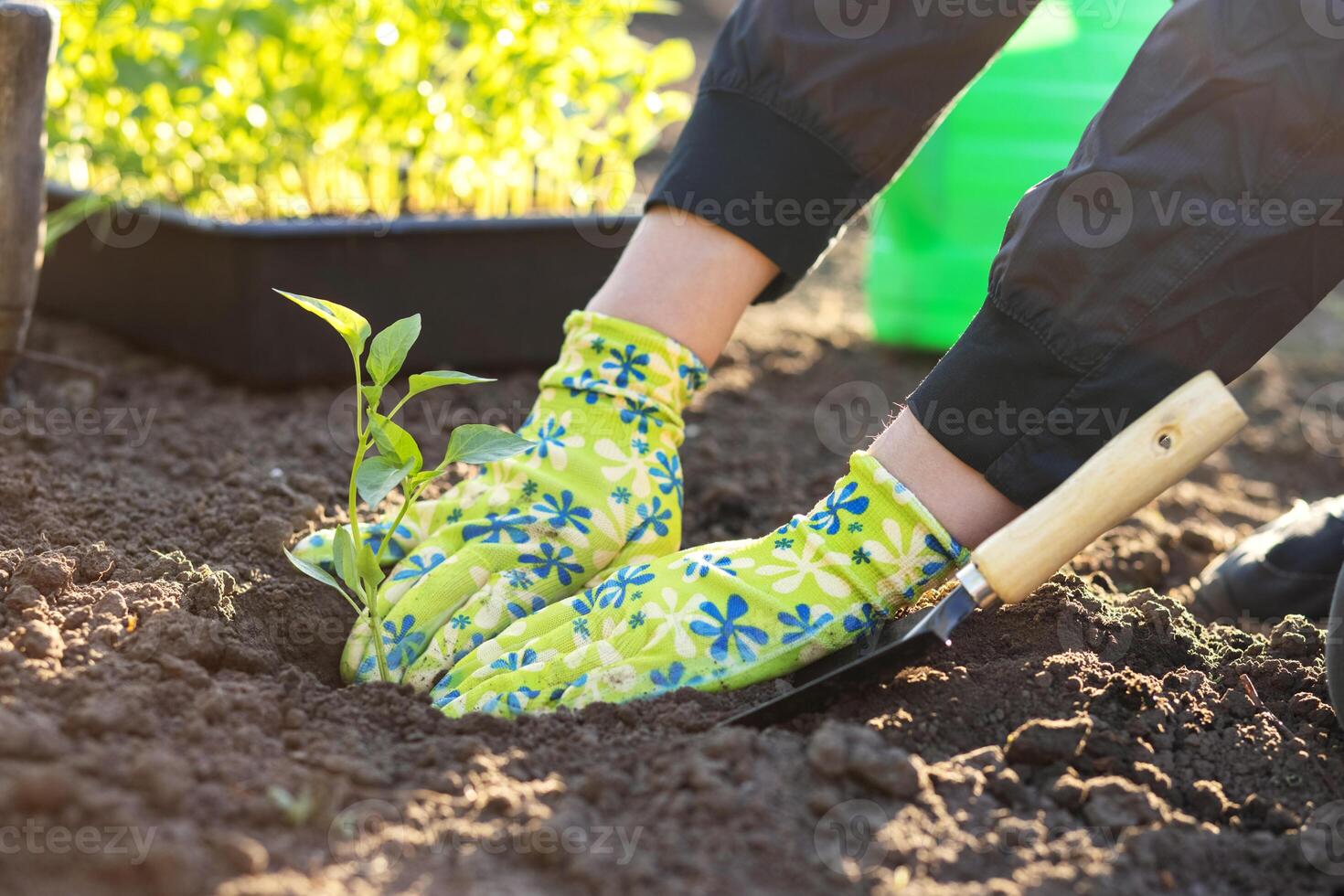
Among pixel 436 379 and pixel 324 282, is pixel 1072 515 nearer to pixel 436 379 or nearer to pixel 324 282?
pixel 436 379

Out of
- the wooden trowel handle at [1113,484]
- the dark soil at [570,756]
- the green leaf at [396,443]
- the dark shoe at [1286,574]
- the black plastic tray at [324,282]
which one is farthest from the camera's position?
the black plastic tray at [324,282]

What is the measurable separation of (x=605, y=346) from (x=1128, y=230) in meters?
0.57

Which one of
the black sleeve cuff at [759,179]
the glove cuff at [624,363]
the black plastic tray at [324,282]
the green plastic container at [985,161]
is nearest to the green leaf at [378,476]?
the glove cuff at [624,363]

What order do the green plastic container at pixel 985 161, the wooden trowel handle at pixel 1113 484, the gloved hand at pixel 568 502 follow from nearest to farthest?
1. the wooden trowel handle at pixel 1113 484
2. the gloved hand at pixel 568 502
3. the green plastic container at pixel 985 161

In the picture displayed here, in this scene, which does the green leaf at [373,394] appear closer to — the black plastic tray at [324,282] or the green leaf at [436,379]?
the green leaf at [436,379]

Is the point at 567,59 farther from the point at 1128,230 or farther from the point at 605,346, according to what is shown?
the point at 1128,230

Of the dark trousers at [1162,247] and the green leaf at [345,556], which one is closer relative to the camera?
the dark trousers at [1162,247]

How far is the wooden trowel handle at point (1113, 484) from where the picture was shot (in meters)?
1.05

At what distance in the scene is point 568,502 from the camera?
1.37 metres

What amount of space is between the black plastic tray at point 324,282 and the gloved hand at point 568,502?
2.31 feet

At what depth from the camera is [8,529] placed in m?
1.34

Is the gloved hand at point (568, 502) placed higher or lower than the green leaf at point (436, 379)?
lower

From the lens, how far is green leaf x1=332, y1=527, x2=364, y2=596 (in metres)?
1.17

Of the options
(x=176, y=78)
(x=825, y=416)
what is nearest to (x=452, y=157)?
(x=176, y=78)
